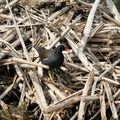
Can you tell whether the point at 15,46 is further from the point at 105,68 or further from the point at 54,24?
the point at 105,68

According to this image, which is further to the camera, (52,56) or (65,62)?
(65,62)

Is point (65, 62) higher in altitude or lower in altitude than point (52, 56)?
lower

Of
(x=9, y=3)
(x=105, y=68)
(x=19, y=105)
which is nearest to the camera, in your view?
(x=19, y=105)

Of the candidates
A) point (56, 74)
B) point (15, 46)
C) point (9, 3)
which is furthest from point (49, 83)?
point (9, 3)

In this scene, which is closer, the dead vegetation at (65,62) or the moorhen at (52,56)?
the dead vegetation at (65,62)
